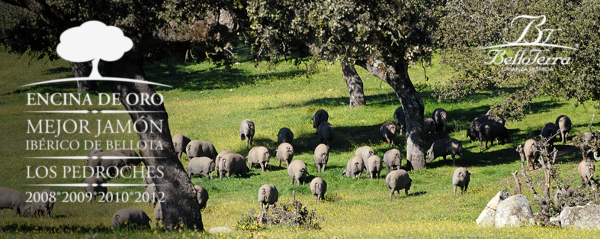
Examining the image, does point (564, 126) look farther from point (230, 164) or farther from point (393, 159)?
point (230, 164)

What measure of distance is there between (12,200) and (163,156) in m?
8.06

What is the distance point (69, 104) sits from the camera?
153 ft

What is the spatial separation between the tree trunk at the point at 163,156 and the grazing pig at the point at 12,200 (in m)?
7.39

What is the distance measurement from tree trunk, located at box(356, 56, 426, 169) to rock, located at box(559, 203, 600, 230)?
1176cm

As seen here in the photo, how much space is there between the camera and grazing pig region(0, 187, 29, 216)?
62.9 ft

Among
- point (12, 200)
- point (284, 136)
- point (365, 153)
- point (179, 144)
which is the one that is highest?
point (284, 136)

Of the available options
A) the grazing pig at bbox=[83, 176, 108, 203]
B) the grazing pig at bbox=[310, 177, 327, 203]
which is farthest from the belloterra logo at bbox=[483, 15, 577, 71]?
the grazing pig at bbox=[83, 176, 108, 203]

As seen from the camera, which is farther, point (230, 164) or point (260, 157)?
point (260, 157)

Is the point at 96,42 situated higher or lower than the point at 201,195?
higher

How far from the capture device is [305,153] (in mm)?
32375

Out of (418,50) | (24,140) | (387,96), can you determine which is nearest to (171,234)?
(418,50)

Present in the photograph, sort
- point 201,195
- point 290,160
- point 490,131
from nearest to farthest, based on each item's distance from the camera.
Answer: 1. point 201,195
2. point 290,160
3. point 490,131

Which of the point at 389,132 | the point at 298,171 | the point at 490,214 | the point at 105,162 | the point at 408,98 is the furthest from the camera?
the point at 389,132

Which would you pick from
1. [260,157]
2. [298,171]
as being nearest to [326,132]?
[260,157]
